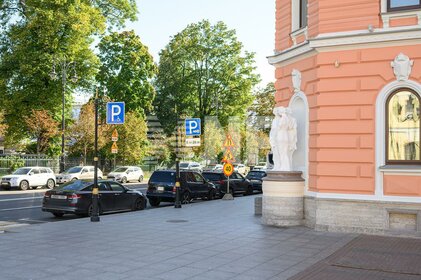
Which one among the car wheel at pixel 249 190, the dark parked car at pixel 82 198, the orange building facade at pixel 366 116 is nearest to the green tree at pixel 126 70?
the car wheel at pixel 249 190

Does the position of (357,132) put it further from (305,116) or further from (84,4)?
(84,4)

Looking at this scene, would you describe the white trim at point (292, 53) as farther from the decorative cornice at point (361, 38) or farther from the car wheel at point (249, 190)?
the car wheel at point (249, 190)

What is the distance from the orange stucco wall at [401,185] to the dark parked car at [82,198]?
1010cm

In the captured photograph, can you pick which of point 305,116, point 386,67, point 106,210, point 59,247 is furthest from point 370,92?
point 106,210

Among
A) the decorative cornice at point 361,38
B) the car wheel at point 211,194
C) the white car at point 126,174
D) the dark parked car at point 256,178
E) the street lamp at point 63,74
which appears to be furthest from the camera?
the white car at point 126,174

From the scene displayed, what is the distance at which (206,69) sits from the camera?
198 ft

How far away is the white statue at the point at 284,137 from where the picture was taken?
49.6ft

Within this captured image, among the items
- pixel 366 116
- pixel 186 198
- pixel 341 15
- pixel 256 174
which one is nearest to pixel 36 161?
pixel 256 174

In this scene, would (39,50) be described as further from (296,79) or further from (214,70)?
(296,79)

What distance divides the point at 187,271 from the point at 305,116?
25.5ft

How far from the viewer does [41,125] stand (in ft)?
134

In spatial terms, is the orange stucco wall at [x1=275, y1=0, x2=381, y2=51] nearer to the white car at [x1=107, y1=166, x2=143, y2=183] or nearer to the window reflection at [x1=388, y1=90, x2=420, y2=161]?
the window reflection at [x1=388, y1=90, x2=420, y2=161]

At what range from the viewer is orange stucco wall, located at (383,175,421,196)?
1285 cm

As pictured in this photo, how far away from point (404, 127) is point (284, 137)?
3.44 m
